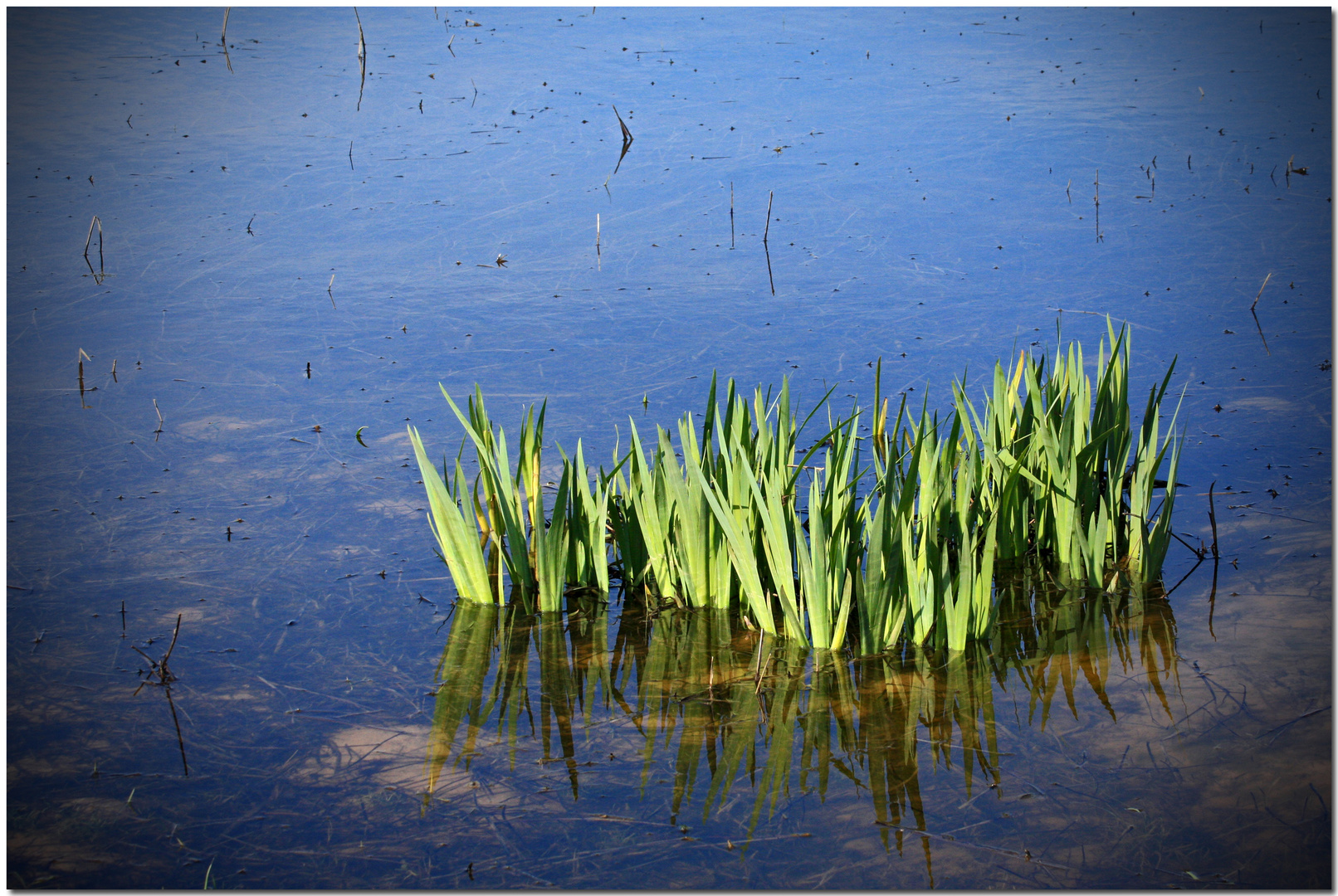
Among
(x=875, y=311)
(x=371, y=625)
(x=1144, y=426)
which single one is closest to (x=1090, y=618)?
(x=1144, y=426)

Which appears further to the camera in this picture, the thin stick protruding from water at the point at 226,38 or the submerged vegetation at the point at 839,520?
the thin stick protruding from water at the point at 226,38

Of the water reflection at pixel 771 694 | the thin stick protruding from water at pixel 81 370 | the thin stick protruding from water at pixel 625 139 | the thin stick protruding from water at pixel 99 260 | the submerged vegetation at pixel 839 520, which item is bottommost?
the water reflection at pixel 771 694

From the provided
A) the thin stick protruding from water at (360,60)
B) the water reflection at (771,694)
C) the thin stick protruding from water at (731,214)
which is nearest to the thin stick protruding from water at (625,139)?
the thin stick protruding from water at (731,214)

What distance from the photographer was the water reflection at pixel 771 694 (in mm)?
2512

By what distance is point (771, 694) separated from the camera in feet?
9.25

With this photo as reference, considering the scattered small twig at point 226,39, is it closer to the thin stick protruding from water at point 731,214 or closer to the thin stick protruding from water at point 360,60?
the thin stick protruding from water at point 360,60

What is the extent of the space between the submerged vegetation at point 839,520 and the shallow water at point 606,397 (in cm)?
14

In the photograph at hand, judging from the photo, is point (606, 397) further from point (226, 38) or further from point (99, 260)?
point (226, 38)

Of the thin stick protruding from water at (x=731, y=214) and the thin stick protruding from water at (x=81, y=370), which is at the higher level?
the thin stick protruding from water at (x=731, y=214)

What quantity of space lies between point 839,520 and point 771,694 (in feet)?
1.57

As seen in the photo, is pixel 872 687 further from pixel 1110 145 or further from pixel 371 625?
pixel 1110 145

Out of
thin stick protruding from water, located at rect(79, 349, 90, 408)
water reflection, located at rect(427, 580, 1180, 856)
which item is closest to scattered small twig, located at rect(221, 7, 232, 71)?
thin stick protruding from water, located at rect(79, 349, 90, 408)

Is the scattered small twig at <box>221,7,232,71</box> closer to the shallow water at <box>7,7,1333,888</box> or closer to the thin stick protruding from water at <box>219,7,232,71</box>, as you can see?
the thin stick protruding from water at <box>219,7,232,71</box>

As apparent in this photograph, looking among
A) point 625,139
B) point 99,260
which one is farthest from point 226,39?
point 99,260
